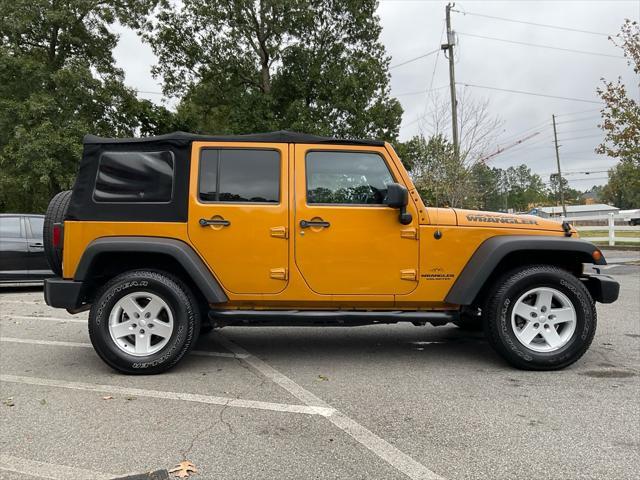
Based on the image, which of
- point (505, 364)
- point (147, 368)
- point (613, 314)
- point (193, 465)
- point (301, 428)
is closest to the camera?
point (193, 465)

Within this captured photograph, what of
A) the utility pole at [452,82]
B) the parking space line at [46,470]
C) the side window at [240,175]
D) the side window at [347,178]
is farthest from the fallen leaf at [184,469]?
the utility pole at [452,82]

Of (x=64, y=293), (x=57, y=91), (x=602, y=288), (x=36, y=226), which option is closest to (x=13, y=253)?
(x=36, y=226)

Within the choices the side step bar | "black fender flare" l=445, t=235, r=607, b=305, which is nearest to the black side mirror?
"black fender flare" l=445, t=235, r=607, b=305

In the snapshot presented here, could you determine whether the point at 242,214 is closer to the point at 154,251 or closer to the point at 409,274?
the point at 154,251

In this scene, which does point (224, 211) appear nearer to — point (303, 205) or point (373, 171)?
point (303, 205)

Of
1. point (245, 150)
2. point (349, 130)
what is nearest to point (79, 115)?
point (349, 130)

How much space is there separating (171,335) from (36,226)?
6857mm

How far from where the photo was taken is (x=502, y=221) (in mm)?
4508

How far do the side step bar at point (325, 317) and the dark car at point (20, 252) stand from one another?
6638 millimetres

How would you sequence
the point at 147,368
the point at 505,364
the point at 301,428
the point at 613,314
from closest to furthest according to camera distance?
the point at 301,428 < the point at 147,368 < the point at 505,364 < the point at 613,314

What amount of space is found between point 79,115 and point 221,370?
62.6ft

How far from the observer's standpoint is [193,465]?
2754 millimetres

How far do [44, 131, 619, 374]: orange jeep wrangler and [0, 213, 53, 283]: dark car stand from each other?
5767 mm

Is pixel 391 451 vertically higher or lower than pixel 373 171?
lower
